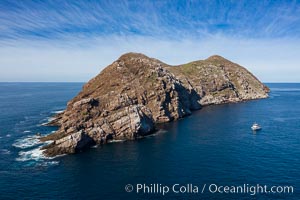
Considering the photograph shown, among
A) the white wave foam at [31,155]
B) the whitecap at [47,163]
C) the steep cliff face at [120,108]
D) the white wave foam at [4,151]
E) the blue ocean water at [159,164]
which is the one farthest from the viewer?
the steep cliff face at [120,108]

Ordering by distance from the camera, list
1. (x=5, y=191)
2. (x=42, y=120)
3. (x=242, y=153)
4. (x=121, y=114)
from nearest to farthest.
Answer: (x=5, y=191)
(x=242, y=153)
(x=121, y=114)
(x=42, y=120)

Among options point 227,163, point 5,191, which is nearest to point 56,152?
point 5,191

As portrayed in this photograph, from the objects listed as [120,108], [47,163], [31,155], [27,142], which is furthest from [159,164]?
[27,142]

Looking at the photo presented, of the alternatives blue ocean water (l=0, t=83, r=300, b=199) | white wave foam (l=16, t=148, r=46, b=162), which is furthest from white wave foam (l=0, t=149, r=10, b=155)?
white wave foam (l=16, t=148, r=46, b=162)

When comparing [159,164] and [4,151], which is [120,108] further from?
[4,151]

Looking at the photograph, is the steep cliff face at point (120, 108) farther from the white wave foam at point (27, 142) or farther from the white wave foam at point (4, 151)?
the white wave foam at point (4, 151)

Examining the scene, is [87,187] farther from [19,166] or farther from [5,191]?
[19,166]

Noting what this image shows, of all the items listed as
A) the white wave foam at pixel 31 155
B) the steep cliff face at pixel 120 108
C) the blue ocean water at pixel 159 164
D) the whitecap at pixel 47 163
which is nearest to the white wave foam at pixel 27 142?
the blue ocean water at pixel 159 164

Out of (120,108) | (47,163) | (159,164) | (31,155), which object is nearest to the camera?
(159,164)
